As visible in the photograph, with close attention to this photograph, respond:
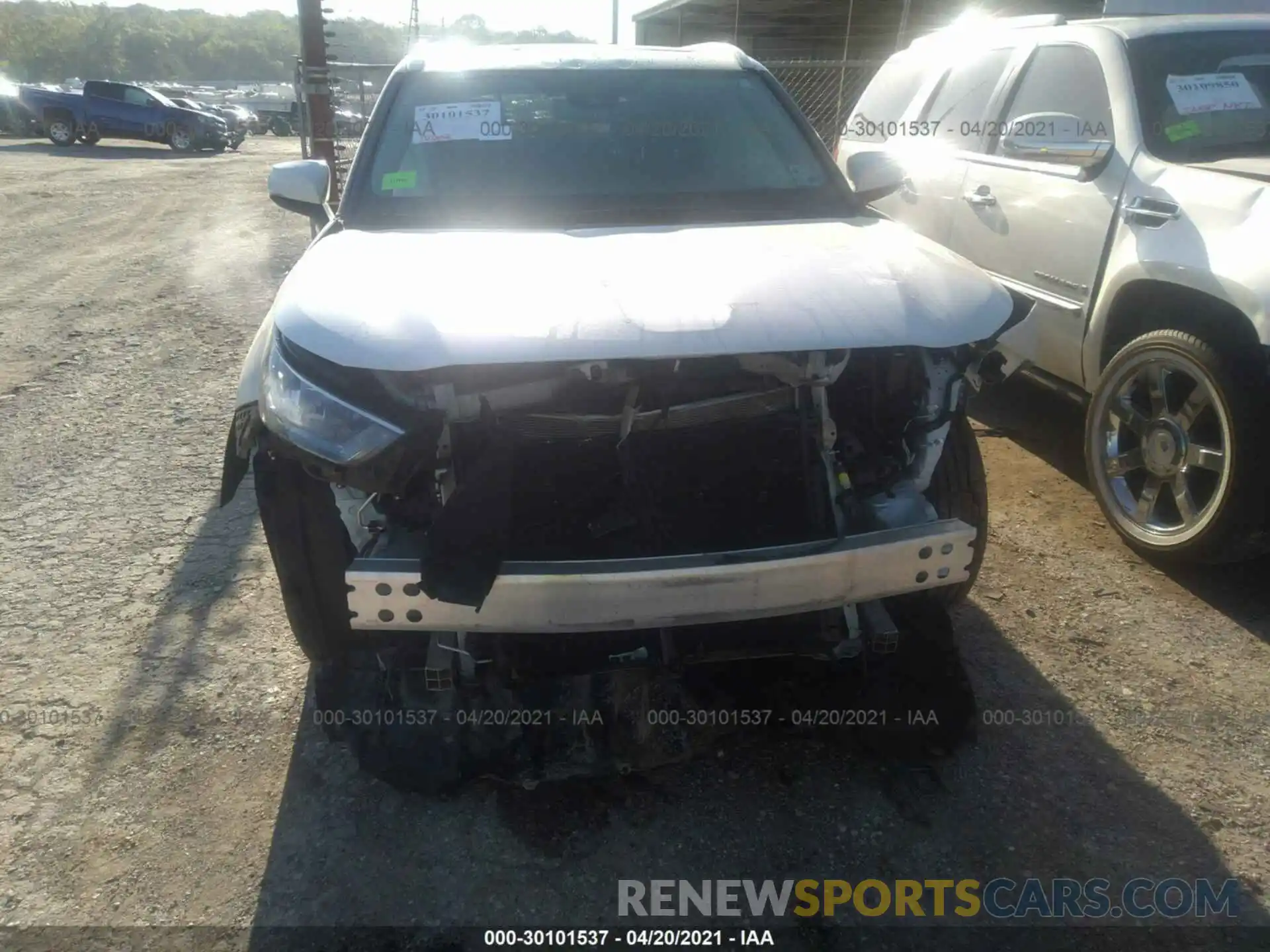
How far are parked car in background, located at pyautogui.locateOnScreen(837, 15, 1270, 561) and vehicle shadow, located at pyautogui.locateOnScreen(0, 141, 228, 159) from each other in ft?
71.0

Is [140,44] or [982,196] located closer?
[982,196]

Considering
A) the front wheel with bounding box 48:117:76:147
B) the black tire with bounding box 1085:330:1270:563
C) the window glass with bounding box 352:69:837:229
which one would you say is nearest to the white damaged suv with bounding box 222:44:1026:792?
the window glass with bounding box 352:69:837:229

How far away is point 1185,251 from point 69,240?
10.5 meters

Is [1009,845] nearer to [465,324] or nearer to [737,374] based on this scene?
[737,374]

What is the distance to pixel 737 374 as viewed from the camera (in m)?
2.34

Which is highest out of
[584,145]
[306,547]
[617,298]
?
[584,145]

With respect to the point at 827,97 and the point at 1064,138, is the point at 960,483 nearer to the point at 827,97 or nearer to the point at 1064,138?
the point at 1064,138

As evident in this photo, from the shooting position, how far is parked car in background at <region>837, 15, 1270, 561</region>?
3.15 meters

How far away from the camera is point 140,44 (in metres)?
83.4

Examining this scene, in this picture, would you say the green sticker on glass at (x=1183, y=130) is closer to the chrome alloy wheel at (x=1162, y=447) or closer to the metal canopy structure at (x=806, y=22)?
the chrome alloy wheel at (x=1162, y=447)

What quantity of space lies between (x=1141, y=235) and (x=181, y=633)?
3674 millimetres

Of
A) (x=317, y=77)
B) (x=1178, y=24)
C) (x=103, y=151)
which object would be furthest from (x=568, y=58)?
(x=103, y=151)

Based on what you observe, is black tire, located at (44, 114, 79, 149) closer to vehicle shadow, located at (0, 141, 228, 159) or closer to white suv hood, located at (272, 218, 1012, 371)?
vehicle shadow, located at (0, 141, 228, 159)
